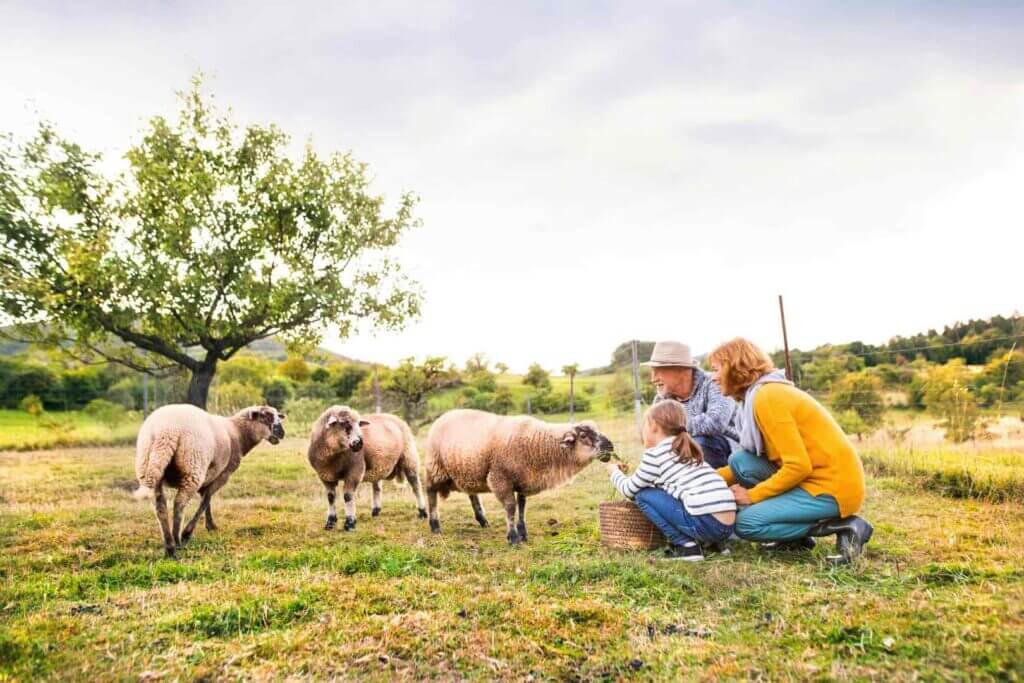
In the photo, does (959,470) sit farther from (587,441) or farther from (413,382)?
(413,382)

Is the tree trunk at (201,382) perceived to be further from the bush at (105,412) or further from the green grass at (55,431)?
the bush at (105,412)

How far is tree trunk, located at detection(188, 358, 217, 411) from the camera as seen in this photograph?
15.2m

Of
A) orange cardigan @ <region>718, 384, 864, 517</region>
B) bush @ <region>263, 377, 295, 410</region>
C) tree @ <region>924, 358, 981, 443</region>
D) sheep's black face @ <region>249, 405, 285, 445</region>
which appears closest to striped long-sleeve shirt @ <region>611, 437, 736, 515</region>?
orange cardigan @ <region>718, 384, 864, 517</region>

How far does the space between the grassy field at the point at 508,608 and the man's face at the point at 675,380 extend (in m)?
1.74

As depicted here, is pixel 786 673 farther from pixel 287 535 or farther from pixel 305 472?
pixel 305 472

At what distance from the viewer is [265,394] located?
84.3ft

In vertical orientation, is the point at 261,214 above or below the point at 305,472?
above

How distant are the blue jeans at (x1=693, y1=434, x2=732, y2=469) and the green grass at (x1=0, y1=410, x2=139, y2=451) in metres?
19.0

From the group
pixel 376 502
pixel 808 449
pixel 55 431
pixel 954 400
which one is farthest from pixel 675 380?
pixel 55 431

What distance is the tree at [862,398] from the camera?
15.6 metres

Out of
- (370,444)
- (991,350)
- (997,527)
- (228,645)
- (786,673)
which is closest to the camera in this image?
(786,673)

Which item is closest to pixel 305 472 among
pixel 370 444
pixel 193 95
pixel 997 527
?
pixel 370 444

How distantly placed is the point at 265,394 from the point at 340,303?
38.3ft

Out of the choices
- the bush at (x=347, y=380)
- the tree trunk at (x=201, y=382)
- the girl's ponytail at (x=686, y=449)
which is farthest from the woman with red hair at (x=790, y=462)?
the bush at (x=347, y=380)
